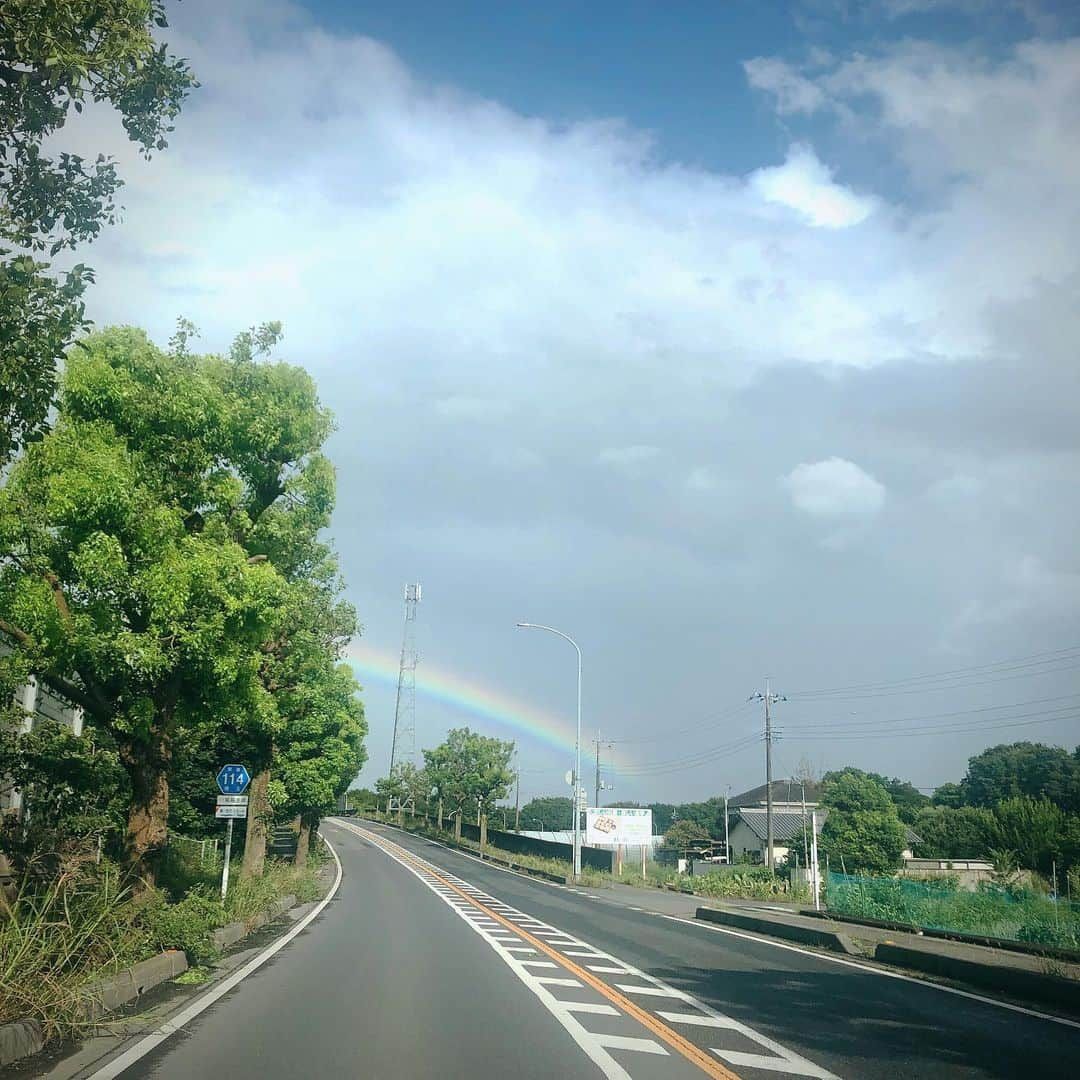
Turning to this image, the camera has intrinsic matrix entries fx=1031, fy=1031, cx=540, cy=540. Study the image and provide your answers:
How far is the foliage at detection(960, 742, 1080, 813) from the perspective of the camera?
290 ft

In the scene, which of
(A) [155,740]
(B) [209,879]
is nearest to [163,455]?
(A) [155,740]

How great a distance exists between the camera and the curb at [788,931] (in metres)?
19.1

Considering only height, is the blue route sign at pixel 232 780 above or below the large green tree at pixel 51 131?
below

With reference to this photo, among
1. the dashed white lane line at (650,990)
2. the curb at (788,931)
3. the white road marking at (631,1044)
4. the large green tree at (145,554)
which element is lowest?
the curb at (788,931)

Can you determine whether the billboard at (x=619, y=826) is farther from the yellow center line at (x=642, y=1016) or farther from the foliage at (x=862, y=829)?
the yellow center line at (x=642, y=1016)

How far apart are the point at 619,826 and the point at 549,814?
346 feet

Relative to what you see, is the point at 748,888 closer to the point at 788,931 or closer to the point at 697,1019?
the point at 788,931

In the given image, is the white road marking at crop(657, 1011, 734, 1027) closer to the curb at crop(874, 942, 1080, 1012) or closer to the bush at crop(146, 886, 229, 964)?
the curb at crop(874, 942, 1080, 1012)

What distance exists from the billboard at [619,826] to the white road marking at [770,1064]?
57981 millimetres

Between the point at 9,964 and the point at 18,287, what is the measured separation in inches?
224

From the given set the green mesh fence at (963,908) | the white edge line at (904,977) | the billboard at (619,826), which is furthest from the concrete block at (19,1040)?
the billboard at (619,826)

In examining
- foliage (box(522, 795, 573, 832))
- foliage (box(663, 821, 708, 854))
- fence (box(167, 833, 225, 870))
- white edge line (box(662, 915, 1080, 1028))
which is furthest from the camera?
foliage (box(522, 795, 573, 832))

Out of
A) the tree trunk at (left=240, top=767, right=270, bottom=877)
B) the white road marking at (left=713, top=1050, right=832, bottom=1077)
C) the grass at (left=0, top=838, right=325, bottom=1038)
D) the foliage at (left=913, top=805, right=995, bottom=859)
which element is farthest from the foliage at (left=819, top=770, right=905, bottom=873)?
the white road marking at (left=713, top=1050, right=832, bottom=1077)

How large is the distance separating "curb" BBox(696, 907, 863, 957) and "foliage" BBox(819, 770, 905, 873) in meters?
29.2
